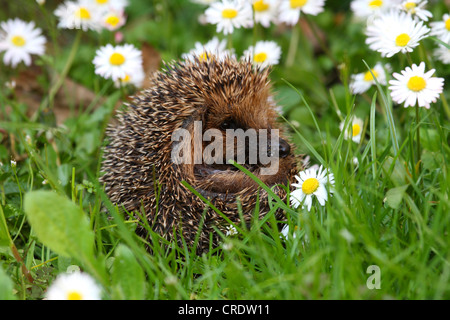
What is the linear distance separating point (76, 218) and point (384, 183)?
182 cm

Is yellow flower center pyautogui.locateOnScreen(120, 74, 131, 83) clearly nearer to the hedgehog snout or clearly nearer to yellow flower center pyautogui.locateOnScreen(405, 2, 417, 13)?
the hedgehog snout

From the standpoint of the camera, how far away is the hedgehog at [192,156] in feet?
10.8

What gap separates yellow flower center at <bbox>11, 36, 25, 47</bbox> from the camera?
525cm

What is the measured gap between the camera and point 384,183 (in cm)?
302

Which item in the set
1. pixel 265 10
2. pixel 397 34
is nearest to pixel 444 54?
pixel 397 34

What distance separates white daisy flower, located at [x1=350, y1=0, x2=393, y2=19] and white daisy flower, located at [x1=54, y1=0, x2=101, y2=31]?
266 cm

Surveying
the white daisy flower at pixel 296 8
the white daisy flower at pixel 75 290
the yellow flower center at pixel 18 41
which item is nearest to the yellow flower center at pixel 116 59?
the yellow flower center at pixel 18 41

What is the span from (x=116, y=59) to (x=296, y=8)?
5.80 ft

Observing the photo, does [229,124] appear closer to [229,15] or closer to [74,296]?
[229,15]

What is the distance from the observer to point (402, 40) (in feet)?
11.0

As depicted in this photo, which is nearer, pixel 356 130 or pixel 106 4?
pixel 356 130

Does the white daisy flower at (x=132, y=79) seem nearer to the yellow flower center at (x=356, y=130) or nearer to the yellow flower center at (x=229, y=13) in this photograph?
the yellow flower center at (x=229, y=13)
